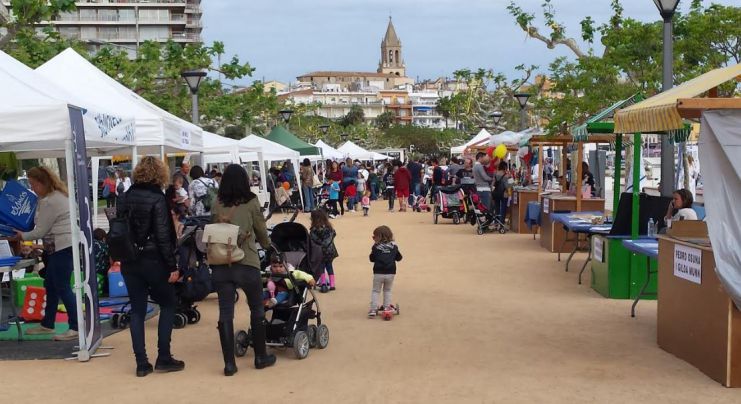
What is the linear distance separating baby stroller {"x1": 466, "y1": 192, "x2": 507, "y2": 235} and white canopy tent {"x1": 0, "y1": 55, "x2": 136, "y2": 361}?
13622mm

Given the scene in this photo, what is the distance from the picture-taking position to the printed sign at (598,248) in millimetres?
11562

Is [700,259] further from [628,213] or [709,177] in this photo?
[628,213]

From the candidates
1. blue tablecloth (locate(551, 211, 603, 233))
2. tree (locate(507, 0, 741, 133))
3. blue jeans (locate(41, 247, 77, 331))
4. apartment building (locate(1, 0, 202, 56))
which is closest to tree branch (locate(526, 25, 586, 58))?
tree (locate(507, 0, 741, 133))

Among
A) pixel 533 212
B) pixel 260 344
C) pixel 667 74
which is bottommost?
pixel 260 344

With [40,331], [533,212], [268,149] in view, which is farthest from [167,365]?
[268,149]

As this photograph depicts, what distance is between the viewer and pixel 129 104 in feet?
44.7

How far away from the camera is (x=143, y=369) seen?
299 inches

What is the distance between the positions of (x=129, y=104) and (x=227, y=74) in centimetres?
2407

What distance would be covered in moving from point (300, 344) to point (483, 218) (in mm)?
14008

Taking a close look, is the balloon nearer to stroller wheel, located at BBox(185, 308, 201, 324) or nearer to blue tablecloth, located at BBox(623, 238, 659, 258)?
blue tablecloth, located at BBox(623, 238, 659, 258)

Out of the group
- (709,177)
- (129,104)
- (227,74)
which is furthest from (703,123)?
(227,74)

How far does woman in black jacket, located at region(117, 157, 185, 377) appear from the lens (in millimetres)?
7410

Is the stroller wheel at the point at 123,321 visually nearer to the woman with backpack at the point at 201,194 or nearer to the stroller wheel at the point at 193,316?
the stroller wheel at the point at 193,316

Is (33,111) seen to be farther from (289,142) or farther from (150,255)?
(289,142)
